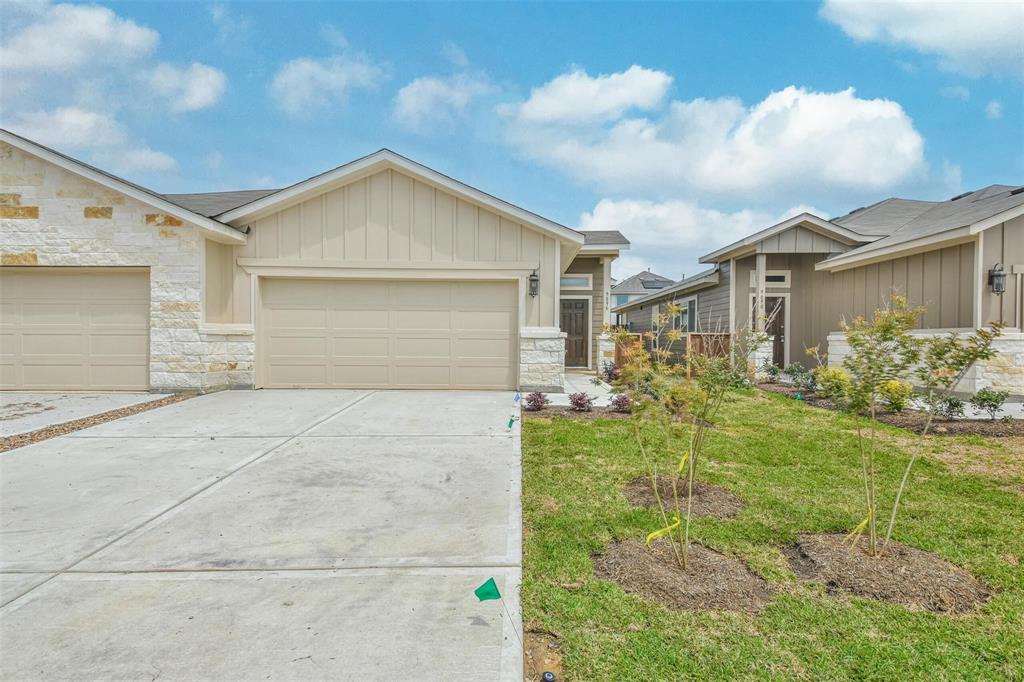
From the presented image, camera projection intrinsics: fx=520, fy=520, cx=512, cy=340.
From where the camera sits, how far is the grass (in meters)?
2.02

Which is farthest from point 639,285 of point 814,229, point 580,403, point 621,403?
point 621,403

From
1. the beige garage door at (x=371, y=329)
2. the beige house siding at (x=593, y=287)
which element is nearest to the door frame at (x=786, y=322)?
the beige house siding at (x=593, y=287)

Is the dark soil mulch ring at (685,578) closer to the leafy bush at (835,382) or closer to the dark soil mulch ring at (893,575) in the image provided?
the dark soil mulch ring at (893,575)

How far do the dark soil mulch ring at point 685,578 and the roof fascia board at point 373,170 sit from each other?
7.00 m

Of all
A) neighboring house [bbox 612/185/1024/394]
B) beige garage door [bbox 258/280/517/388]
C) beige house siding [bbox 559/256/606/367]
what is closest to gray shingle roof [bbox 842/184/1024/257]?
neighboring house [bbox 612/185/1024/394]

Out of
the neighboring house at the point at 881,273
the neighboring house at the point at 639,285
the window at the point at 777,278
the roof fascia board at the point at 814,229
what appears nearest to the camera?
the neighboring house at the point at 881,273

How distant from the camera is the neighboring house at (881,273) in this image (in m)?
8.88

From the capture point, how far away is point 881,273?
36.9 ft

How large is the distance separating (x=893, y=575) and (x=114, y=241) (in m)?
10.9

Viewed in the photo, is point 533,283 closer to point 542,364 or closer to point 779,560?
point 542,364

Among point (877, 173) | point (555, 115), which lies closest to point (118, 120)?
point (555, 115)

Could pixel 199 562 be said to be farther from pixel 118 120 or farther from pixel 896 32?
pixel 118 120

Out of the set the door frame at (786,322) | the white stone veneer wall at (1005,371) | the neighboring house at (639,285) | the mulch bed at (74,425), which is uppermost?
the neighboring house at (639,285)

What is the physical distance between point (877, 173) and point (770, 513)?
19.4m
